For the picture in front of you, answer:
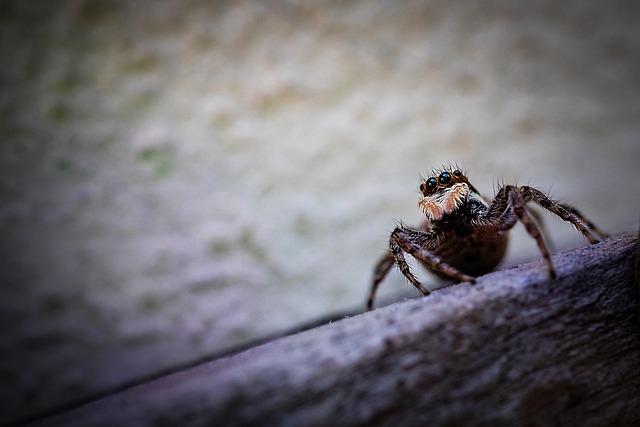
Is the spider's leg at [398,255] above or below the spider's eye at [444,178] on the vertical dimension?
below

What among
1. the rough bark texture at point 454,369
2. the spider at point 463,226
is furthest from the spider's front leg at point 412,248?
the rough bark texture at point 454,369

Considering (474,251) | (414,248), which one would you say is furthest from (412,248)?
(474,251)

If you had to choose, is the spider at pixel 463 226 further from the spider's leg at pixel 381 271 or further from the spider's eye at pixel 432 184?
the spider's leg at pixel 381 271

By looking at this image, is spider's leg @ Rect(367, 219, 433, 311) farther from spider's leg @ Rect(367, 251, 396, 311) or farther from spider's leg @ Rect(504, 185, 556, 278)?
spider's leg @ Rect(504, 185, 556, 278)

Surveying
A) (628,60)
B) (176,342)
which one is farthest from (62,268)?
(628,60)

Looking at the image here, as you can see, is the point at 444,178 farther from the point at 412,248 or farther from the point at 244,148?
the point at 244,148

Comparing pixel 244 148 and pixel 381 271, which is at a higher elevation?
pixel 244 148
